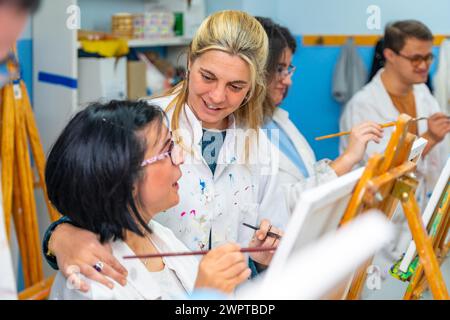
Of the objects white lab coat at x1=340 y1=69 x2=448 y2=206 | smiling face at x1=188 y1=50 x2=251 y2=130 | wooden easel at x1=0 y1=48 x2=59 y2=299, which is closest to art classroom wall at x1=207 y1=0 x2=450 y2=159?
white lab coat at x1=340 y1=69 x2=448 y2=206

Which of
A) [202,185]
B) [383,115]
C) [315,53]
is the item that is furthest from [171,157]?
[315,53]

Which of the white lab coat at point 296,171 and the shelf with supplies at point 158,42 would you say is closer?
the white lab coat at point 296,171

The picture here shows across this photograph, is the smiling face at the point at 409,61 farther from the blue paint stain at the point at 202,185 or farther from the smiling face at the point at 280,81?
the blue paint stain at the point at 202,185

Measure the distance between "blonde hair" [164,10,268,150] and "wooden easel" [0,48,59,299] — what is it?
0.95m

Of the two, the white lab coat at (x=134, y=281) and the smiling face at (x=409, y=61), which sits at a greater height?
the smiling face at (x=409, y=61)

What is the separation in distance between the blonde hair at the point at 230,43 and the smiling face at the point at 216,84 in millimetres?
16

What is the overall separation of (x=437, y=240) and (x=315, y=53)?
2.22 m

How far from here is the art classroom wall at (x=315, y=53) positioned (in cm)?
353

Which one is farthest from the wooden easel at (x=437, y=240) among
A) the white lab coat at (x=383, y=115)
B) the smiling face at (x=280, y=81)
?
the white lab coat at (x=383, y=115)

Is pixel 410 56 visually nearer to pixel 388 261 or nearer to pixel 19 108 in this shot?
pixel 388 261

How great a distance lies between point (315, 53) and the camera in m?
3.67

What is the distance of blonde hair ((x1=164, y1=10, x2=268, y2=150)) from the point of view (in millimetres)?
1659
